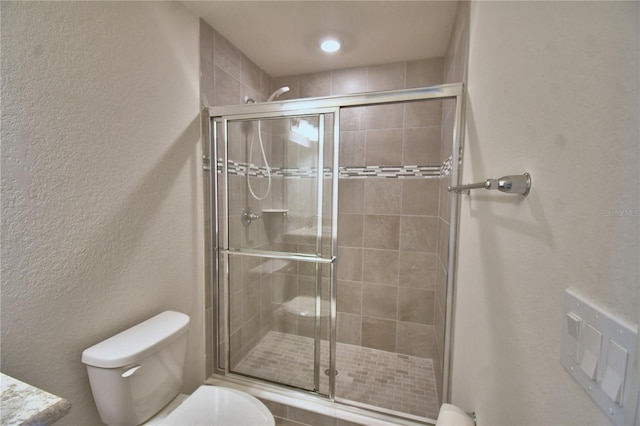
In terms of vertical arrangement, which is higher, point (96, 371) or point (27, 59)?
point (27, 59)

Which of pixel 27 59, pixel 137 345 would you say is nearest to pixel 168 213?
pixel 137 345

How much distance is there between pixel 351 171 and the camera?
7.29 feet

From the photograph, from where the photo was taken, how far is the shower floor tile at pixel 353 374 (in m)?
1.61

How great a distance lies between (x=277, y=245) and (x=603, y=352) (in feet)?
4.88

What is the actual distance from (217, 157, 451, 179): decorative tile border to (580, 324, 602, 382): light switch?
1255 mm

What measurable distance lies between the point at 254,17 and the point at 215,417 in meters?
2.08

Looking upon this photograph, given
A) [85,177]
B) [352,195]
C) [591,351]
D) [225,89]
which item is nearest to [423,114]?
[352,195]

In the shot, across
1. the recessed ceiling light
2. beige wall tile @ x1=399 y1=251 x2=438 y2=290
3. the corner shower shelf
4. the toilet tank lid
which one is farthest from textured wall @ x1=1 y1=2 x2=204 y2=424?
beige wall tile @ x1=399 y1=251 x2=438 y2=290

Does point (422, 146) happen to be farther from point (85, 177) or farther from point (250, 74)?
point (85, 177)

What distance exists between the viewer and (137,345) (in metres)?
1.05

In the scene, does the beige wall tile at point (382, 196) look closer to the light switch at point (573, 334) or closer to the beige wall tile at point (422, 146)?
the beige wall tile at point (422, 146)

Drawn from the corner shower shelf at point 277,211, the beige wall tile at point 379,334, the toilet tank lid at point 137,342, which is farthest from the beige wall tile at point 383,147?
the toilet tank lid at point 137,342

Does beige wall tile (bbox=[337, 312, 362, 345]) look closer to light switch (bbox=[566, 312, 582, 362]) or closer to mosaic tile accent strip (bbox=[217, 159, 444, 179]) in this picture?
→ mosaic tile accent strip (bbox=[217, 159, 444, 179])

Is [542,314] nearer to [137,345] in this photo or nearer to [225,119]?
[137,345]
